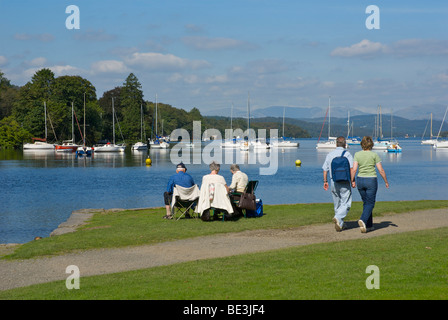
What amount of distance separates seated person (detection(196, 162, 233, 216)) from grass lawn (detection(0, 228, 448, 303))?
15.2 feet

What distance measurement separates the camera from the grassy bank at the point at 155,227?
1342cm

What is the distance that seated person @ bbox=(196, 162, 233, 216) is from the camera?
1582 cm

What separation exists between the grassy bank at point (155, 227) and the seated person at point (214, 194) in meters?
0.48

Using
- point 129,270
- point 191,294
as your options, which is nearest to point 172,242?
point 129,270

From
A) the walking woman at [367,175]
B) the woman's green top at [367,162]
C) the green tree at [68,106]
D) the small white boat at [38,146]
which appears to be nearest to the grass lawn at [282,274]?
the walking woman at [367,175]

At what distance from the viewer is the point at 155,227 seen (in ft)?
52.0

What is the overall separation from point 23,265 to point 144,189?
2970 centimetres

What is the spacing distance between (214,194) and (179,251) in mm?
3847

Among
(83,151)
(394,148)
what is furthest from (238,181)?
(394,148)

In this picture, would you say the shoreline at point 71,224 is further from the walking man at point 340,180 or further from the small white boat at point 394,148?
the small white boat at point 394,148

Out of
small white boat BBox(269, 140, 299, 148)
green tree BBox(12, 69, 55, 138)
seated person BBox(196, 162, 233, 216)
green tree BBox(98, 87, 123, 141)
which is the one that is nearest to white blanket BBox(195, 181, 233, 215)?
seated person BBox(196, 162, 233, 216)

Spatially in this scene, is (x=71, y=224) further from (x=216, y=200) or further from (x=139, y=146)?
(x=139, y=146)
